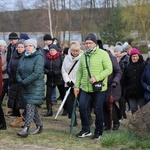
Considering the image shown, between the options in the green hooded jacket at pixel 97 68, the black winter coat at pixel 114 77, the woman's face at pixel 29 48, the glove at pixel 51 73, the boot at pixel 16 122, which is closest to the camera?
the green hooded jacket at pixel 97 68

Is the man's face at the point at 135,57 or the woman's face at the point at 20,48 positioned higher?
the woman's face at the point at 20,48

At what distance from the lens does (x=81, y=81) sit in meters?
6.25

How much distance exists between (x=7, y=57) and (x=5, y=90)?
78 cm

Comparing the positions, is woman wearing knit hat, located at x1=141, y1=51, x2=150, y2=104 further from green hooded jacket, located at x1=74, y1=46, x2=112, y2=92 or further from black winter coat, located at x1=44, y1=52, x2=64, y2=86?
black winter coat, located at x1=44, y1=52, x2=64, y2=86

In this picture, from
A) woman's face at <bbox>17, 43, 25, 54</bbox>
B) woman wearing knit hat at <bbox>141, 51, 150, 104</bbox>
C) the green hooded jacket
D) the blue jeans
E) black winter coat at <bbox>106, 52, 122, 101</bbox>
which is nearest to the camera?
the green hooded jacket

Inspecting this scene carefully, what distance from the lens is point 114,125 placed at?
730 centimetres

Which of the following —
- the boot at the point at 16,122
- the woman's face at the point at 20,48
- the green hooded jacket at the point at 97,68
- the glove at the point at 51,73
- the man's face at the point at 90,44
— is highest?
the man's face at the point at 90,44

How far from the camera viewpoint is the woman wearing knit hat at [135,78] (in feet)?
23.5

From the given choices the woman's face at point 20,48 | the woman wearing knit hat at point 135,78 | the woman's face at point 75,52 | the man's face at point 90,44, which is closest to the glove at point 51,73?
the woman's face at point 75,52

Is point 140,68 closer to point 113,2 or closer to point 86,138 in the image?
point 86,138

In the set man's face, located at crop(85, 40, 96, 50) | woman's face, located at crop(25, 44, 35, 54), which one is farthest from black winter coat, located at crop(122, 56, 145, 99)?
woman's face, located at crop(25, 44, 35, 54)

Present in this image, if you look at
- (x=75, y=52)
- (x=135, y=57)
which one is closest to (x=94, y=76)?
(x=75, y=52)

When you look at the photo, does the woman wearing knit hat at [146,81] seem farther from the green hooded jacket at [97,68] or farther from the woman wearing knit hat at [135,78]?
the green hooded jacket at [97,68]

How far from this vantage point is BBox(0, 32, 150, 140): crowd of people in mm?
6102
